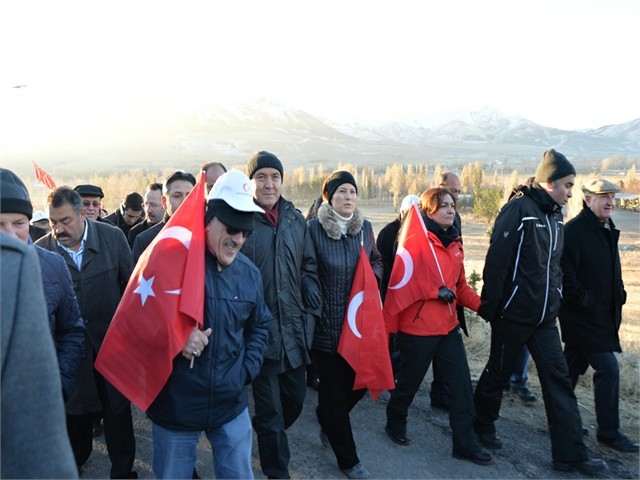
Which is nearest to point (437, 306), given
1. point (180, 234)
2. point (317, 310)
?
point (317, 310)

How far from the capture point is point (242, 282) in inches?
116

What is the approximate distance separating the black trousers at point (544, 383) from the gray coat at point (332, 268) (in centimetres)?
142

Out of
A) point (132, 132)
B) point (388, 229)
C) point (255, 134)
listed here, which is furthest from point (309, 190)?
point (132, 132)

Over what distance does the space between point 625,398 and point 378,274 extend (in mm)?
3417

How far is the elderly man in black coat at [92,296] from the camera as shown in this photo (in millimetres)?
3652

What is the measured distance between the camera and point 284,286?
12.7ft

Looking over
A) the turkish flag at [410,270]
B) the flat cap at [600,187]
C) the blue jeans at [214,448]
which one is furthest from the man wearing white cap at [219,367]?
the flat cap at [600,187]

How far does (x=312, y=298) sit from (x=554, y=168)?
7.94 ft

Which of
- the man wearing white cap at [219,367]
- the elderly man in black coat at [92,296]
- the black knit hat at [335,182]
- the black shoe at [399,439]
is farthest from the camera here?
the black shoe at [399,439]

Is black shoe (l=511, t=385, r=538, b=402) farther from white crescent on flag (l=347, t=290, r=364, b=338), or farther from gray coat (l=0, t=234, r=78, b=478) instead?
gray coat (l=0, t=234, r=78, b=478)

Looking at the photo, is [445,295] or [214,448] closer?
[214,448]

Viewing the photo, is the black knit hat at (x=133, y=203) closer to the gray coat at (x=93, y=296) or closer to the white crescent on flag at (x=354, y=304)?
the gray coat at (x=93, y=296)

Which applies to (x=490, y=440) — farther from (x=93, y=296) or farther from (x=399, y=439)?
(x=93, y=296)

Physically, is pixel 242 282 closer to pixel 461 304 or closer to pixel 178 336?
pixel 178 336
